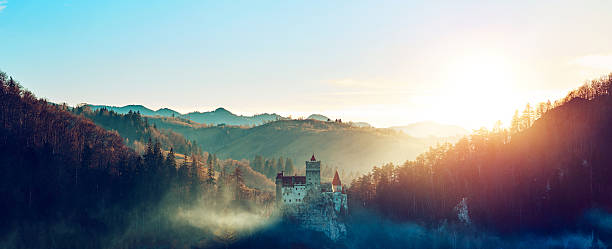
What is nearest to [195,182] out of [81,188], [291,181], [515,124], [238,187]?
[238,187]

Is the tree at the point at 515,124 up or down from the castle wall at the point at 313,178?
up

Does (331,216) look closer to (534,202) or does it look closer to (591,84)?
(534,202)

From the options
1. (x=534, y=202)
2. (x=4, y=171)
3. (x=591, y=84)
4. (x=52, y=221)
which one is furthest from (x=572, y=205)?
(x=4, y=171)

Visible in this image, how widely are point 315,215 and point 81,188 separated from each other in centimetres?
6998

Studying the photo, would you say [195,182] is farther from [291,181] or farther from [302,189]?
[302,189]

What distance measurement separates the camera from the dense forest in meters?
130

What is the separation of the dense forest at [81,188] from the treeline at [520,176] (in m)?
50.1

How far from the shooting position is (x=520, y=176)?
477 feet

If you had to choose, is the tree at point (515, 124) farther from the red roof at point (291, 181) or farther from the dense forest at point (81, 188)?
the dense forest at point (81, 188)

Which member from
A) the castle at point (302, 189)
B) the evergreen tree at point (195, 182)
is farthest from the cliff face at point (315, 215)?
the evergreen tree at point (195, 182)

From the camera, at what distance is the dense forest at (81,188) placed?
129875 mm

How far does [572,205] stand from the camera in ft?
432

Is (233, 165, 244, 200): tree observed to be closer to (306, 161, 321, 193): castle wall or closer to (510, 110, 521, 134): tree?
(306, 161, 321, 193): castle wall

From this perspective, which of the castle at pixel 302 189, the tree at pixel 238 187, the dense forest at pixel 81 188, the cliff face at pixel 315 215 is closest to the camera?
the dense forest at pixel 81 188
